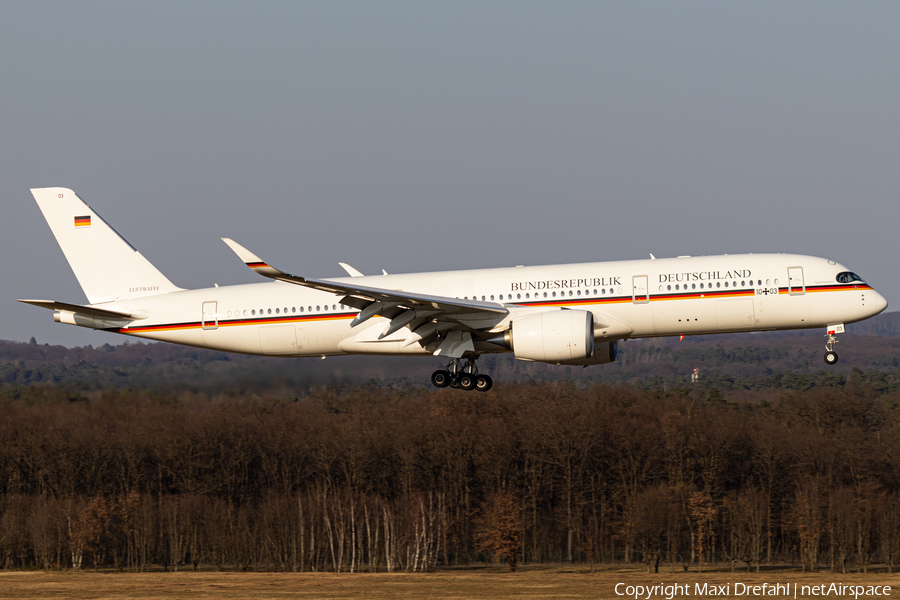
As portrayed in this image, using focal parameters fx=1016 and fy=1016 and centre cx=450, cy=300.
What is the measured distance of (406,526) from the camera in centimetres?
7681

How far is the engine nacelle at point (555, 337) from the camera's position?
31797 mm

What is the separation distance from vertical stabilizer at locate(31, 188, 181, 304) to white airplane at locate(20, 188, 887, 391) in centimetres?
228

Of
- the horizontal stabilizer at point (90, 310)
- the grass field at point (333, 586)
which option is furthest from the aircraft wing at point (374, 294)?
the grass field at point (333, 586)

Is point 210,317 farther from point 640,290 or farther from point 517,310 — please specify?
point 640,290

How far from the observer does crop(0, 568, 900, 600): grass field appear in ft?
A: 144

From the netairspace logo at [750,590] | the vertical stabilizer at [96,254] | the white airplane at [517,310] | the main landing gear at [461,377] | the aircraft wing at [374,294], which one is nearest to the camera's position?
the aircraft wing at [374,294]

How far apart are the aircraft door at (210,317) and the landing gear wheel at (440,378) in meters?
8.03

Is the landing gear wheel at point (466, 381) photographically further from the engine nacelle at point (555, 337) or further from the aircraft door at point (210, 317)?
the aircraft door at point (210, 317)

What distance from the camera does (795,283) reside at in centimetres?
3284

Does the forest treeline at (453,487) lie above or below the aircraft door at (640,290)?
below

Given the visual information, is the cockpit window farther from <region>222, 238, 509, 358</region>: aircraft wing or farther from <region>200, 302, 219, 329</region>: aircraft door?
<region>200, 302, 219, 329</region>: aircraft door

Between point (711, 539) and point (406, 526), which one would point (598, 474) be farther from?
point (406, 526)

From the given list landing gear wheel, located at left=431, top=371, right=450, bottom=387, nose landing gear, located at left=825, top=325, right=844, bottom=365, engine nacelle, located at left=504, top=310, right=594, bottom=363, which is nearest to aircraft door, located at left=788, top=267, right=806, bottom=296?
nose landing gear, located at left=825, top=325, right=844, bottom=365

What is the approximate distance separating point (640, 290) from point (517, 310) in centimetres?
403
